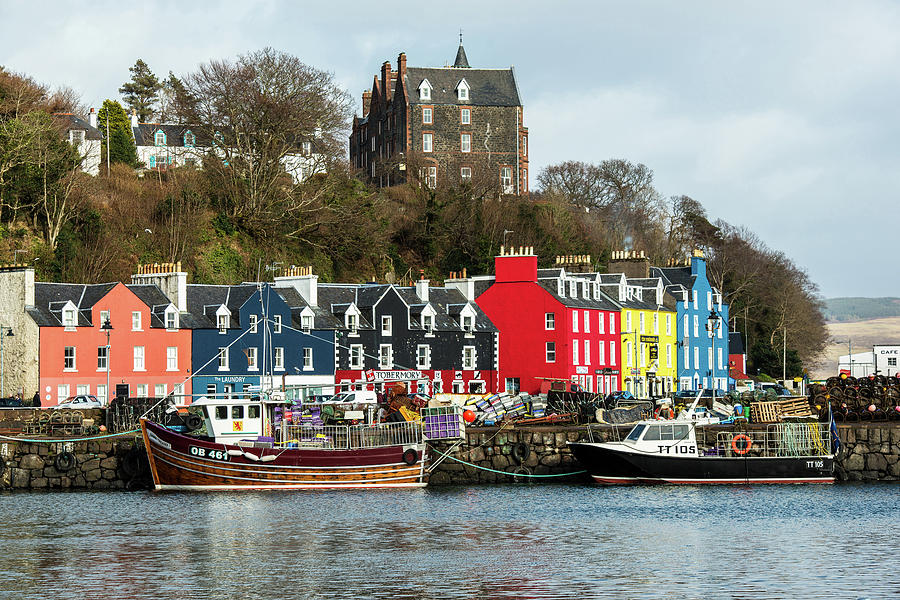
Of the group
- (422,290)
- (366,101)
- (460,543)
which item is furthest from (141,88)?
(460,543)

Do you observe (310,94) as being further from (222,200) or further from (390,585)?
(390,585)

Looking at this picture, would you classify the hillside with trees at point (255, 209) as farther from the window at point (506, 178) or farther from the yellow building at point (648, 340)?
the yellow building at point (648, 340)

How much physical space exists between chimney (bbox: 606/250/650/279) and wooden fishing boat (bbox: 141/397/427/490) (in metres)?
46.8

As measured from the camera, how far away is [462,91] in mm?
113812

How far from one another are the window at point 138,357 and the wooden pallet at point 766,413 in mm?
29753

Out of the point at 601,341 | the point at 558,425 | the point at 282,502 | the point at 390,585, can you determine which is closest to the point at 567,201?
the point at 601,341

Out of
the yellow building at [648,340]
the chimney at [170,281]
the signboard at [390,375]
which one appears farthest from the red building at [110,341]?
the yellow building at [648,340]

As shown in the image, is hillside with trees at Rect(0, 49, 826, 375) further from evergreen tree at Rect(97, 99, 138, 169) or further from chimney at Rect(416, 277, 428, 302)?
chimney at Rect(416, 277, 428, 302)

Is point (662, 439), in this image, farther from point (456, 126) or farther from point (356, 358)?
point (456, 126)

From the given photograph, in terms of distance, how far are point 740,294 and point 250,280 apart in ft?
158

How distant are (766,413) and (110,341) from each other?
31.7 metres

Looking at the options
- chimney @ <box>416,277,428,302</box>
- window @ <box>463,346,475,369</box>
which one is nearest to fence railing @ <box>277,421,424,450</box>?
chimney @ <box>416,277,428,302</box>

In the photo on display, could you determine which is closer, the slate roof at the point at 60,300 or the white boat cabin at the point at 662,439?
the white boat cabin at the point at 662,439

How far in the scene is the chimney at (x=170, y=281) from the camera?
69.6 meters
